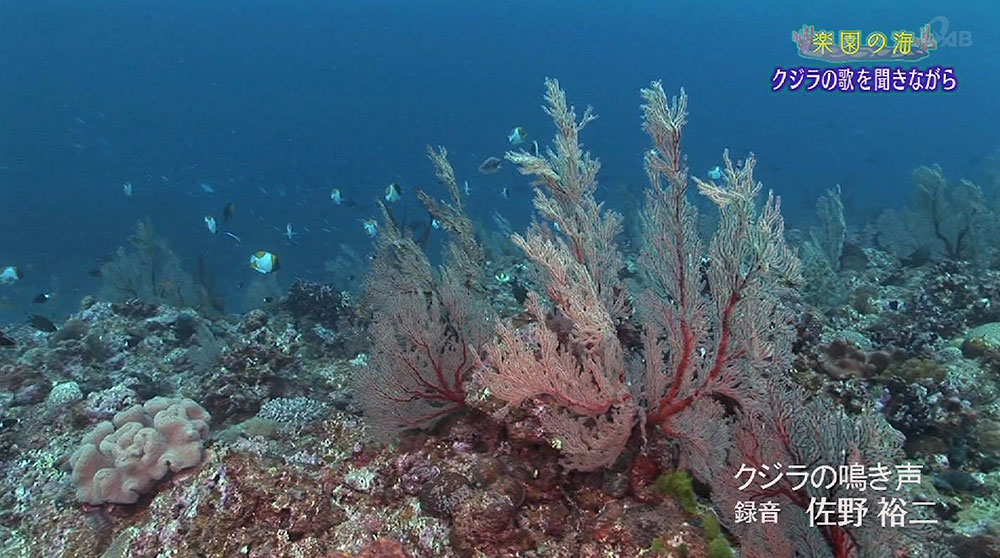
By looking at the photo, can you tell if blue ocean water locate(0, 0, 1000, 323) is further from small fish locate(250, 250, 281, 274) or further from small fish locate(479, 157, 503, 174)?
small fish locate(250, 250, 281, 274)

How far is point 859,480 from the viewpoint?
3.04 metres

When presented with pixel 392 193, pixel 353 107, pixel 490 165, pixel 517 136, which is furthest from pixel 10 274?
pixel 353 107

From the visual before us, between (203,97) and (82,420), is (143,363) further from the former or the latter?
(203,97)

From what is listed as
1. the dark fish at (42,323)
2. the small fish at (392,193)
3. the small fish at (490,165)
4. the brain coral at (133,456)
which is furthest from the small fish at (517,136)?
the dark fish at (42,323)

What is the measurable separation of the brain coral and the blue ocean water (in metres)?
39.9

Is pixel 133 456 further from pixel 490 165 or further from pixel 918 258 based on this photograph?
pixel 918 258

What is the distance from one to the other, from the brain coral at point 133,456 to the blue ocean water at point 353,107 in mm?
39867

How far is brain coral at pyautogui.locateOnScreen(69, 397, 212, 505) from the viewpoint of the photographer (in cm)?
506

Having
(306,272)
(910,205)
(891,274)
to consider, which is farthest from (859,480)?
(306,272)

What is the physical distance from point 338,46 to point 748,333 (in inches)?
4053

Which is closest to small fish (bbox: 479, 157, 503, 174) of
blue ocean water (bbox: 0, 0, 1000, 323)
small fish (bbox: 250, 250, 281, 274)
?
small fish (bbox: 250, 250, 281, 274)

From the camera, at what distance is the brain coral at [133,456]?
16.6 feet

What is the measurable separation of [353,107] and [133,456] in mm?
96444

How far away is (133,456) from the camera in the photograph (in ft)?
16.7
